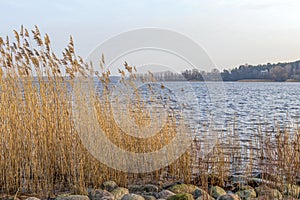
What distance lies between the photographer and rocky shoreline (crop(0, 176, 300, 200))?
3.65 meters

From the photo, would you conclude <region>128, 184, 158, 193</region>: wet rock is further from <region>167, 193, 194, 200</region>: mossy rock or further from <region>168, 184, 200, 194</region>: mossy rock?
<region>167, 193, 194, 200</region>: mossy rock

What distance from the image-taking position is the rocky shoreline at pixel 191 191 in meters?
3.65

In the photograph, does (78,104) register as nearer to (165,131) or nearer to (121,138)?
(121,138)

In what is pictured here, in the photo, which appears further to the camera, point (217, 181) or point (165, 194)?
point (217, 181)

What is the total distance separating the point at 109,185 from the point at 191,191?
39.8 inches

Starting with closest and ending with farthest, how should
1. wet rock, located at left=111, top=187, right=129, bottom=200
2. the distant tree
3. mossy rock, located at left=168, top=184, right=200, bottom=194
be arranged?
wet rock, located at left=111, top=187, right=129, bottom=200 → mossy rock, located at left=168, top=184, right=200, bottom=194 → the distant tree

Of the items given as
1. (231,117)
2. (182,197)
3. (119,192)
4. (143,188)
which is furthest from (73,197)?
(231,117)

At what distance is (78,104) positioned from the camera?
4098mm

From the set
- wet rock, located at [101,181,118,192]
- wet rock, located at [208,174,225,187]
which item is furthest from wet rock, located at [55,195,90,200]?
wet rock, located at [208,174,225,187]

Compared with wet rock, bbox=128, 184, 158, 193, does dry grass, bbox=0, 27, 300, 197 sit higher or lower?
higher

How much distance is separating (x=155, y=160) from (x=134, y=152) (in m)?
0.32

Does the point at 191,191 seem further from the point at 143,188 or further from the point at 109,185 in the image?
the point at 109,185

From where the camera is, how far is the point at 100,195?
378 centimetres

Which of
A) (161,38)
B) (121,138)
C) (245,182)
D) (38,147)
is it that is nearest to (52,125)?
(38,147)
